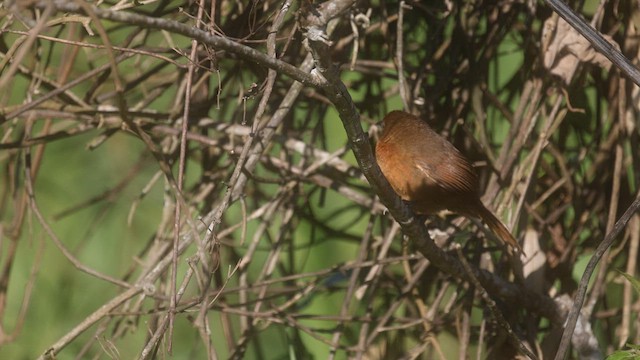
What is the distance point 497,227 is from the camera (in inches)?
125

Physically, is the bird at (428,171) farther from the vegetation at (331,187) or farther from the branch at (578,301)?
the branch at (578,301)

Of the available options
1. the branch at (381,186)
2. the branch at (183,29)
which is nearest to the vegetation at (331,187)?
the branch at (381,186)

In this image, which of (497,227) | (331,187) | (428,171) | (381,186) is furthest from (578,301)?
(331,187)

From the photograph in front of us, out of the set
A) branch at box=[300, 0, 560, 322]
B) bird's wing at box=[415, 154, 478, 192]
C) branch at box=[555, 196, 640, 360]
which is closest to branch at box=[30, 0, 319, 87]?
branch at box=[300, 0, 560, 322]

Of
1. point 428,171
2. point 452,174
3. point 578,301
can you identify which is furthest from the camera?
point 428,171

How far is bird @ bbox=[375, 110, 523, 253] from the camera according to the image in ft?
10.6

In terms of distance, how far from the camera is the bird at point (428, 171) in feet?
10.6

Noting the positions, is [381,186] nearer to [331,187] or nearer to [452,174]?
[452,174]

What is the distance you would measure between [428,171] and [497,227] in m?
0.39

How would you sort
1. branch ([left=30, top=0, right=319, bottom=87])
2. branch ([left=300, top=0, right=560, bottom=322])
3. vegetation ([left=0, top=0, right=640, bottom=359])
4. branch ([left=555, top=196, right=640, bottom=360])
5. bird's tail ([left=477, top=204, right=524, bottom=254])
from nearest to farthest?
branch ([left=30, top=0, right=319, bottom=87]) → branch ([left=300, top=0, right=560, bottom=322]) → branch ([left=555, top=196, right=640, bottom=360]) → bird's tail ([left=477, top=204, right=524, bottom=254]) → vegetation ([left=0, top=0, right=640, bottom=359])

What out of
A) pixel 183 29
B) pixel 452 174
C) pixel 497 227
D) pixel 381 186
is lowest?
pixel 497 227

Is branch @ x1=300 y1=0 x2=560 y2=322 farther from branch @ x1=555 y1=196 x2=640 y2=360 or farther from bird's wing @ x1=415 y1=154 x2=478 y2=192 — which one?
branch @ x1=555 y1=196 x2=640 y2=360

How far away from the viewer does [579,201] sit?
3.57 meters

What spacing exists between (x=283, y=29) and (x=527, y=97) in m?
0.98
